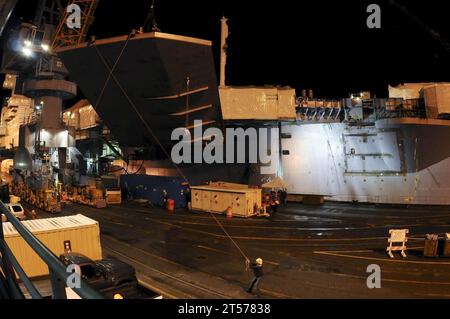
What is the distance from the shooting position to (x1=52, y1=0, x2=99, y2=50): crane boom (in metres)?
39.5

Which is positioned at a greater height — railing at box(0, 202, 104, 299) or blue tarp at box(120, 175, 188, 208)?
railing at box(0, 202, 104, 299)

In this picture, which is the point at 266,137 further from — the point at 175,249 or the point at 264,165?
the point at 175,249

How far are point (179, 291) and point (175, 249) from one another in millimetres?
5625

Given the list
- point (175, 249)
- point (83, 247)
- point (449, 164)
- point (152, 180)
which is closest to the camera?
point (83, 247)

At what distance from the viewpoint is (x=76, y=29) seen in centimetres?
4278

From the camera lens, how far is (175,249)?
55.2 ft

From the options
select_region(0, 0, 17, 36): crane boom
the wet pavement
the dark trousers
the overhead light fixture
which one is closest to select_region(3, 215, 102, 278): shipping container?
the wet pavement

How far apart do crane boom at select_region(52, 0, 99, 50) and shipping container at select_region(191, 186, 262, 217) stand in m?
26.4

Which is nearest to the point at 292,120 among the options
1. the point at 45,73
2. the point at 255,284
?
the point at 255,284

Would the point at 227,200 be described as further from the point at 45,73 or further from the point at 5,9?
the point at 45,73

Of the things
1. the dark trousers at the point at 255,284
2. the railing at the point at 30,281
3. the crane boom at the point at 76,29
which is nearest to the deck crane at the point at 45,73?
the crane boom at the point at 76,29

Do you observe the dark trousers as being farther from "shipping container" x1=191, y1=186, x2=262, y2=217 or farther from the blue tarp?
the blue tarp

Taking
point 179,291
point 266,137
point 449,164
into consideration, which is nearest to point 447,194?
point 449,164

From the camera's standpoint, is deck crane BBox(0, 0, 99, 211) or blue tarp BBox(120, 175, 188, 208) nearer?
blue tarp BBox(120, 175, 188, 208)
